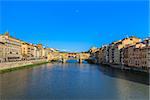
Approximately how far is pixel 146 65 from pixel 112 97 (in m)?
18.0

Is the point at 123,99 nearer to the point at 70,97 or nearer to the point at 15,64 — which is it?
the point at 70,97

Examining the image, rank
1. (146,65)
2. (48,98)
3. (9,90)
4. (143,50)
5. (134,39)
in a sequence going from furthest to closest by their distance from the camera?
1. (134,39)
2. (143,50)
3. (146,65)
4. (9,90)
5. (48,98)

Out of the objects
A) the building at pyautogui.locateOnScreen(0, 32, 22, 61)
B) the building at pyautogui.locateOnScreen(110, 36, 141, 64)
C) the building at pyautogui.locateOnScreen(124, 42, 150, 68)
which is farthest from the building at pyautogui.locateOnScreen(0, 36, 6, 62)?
the building at pyautogui.locateOnScreen(110, 36, 141, 64)

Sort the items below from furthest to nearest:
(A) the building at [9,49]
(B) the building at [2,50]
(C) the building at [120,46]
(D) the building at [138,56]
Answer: (C) the building at [120,46] < (A) the building at [9,49] < (B) the building at [2,50] < (D) the building at [138,56]

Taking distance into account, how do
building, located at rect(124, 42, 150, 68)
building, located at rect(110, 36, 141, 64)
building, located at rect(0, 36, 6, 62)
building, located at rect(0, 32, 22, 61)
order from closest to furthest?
building, located at rect(124, 42, 150, 68) < building, located at rect(0, 36, 6, 62) < building, located at rect(0, 32, 22, 61) < building, located at rect(110, 36, 141, 64)

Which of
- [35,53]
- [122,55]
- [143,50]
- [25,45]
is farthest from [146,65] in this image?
[35,53]

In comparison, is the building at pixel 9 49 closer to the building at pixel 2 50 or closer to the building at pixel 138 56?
the building at pixel 2 50

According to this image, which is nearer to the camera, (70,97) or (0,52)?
(70,97)

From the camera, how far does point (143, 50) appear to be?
35.7m

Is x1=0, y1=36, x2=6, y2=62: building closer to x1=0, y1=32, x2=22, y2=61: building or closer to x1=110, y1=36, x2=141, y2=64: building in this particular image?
x1=0, y1=32, x2=22, y2=61: building

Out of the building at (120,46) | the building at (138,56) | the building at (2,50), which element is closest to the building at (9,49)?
the building at (2,50)

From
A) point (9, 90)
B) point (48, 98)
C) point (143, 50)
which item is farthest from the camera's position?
point (143, 50)

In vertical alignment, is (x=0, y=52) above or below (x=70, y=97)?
above

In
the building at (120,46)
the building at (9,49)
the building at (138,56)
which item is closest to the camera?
the building at (138,56)
